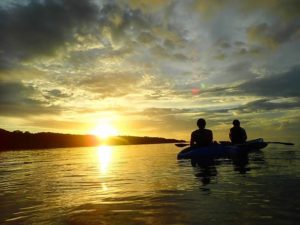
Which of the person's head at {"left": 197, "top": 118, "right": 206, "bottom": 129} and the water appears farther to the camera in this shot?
the person's head at {"left": 197, "top": 118, "right": 206, "bottom": 129}

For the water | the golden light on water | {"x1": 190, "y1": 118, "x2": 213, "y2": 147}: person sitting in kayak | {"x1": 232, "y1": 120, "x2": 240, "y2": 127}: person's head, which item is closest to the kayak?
{"x1": 190, "y1": 118, "x2": 213, "y2": 147}: person sitting in kayak

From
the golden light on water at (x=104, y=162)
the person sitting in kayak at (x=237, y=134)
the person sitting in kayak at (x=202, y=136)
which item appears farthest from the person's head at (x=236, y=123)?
the golden light on water at (x=104, y=162)

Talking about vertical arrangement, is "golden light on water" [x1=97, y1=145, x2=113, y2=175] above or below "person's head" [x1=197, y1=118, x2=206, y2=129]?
below

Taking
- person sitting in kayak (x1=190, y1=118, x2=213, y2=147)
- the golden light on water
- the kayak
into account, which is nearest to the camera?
the golden light on water

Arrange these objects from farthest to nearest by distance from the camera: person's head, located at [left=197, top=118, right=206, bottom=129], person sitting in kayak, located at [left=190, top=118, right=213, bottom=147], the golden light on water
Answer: person sitting in kayak, located at [left=190, top=118, right=213, bottom=147] < person's head, located at [left=197, top=118, right=206, bottom=129] < the golden light on water

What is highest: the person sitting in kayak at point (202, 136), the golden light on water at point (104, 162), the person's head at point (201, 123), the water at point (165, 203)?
the person's head at point (201, 123)

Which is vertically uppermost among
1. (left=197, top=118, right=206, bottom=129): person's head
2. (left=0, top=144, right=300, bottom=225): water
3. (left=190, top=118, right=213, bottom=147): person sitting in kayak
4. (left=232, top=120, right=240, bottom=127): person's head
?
(left=232, top=120, right=240, bottom=127): person's head

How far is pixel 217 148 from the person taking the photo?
23.6 meters

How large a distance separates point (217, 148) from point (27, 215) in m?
17.7

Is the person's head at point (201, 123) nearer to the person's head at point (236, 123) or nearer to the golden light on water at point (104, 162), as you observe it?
the person's head at point (236, 123)

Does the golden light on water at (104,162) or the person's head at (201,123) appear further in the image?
the person's head at (201,123)

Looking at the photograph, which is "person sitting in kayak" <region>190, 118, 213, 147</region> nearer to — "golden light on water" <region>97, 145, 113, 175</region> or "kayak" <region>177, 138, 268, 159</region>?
"kayak" <region>177, 138, 268, 159</region>

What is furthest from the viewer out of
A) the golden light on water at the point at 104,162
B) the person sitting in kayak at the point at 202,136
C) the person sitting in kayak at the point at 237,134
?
the person sitting in kayak at the point at 237,134

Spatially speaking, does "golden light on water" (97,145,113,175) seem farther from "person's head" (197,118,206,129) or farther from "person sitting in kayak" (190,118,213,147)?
"person's head" (197,118,206,129)
